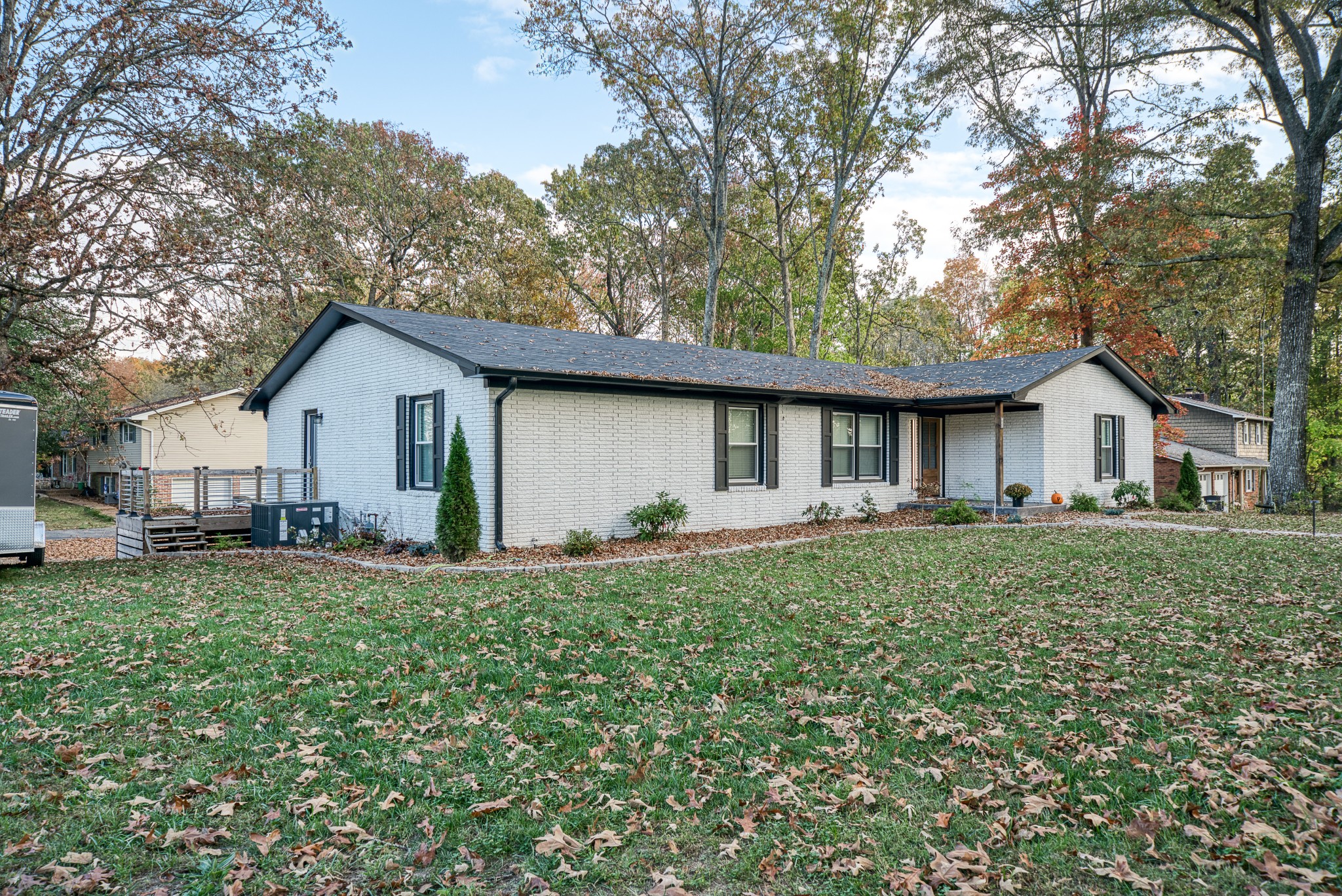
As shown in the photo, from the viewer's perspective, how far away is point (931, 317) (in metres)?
41.6

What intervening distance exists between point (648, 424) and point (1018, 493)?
29.8 ft

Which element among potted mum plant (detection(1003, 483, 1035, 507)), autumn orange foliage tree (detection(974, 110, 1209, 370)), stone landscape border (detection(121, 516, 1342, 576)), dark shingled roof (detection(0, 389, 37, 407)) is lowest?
stone landscape border (detection(121, 516, 1342, 576))

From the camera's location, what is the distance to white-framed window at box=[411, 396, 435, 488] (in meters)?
12.7

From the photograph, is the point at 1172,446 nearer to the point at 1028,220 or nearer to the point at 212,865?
the point at 1028,220

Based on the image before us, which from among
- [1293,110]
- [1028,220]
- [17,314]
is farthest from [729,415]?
[1293,110]

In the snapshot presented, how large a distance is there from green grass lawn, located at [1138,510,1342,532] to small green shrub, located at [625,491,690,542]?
10.9 m

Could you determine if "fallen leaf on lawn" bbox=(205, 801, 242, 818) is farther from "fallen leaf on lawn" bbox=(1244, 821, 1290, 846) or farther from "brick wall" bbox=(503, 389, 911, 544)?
A: "brick wall" bbox=(503, 389, 911, 544)

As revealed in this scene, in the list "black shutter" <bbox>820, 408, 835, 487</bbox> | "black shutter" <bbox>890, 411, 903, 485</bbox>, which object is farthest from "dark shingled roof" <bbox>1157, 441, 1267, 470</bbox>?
"black shutter" <bbox>820, 408, 835, 487</bbox>

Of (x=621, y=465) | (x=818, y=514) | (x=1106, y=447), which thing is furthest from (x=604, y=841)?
(x=1106, y=447)

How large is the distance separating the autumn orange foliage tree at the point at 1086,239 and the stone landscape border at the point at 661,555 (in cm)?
848

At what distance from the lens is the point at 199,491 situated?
14156 millimetres

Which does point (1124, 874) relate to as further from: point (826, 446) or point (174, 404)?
point (174, 404)

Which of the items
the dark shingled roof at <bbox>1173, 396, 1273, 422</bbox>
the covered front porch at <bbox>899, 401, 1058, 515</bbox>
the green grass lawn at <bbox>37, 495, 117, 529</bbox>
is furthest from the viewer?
the dark shingled roof at <bbox>1173, 396, 1273, 422</bbox>

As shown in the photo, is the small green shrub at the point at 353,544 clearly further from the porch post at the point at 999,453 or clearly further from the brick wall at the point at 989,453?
the brick wall at the point at 989,453
